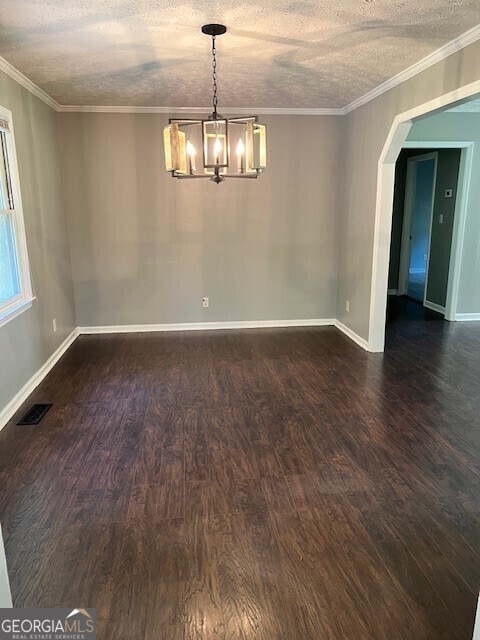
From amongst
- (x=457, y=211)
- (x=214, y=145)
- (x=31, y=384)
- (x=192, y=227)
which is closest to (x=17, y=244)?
(x=31, y=384)

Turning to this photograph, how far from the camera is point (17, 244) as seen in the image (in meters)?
3.78

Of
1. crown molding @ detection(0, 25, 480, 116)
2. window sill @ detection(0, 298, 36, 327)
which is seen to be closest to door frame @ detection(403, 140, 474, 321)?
crown molding @ detection(0, 25, 480, 116)

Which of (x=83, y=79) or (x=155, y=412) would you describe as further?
(x=83, y=79)

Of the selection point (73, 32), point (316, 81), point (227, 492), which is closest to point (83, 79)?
point (73, 32)

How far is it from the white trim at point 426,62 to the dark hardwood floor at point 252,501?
258 cm

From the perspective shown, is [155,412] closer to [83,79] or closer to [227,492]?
[227,492]

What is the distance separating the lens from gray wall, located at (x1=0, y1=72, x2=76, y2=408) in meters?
3.57

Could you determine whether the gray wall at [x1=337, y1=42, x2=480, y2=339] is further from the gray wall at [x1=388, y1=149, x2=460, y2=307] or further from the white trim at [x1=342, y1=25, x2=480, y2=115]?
the gray wall at [x1=388, y1=149, x2=460, y2=307]

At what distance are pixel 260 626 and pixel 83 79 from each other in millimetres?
4202

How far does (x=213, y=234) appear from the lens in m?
5.51

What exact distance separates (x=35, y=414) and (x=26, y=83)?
9.38 feet

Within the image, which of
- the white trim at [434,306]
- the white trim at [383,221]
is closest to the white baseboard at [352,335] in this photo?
the white trim at [383,221]

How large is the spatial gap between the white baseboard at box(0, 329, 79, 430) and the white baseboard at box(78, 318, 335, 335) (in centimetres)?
49
